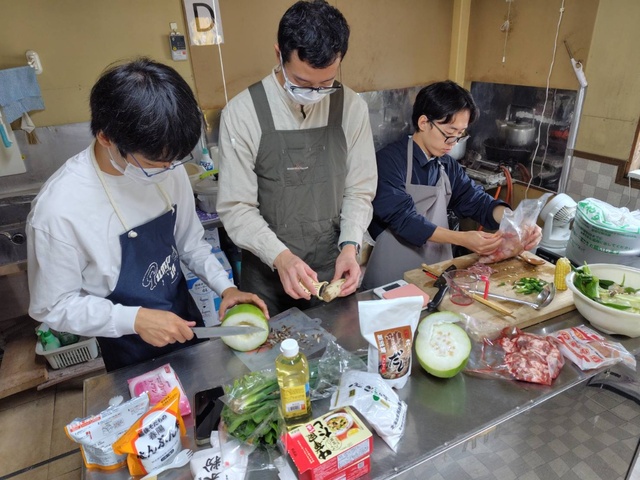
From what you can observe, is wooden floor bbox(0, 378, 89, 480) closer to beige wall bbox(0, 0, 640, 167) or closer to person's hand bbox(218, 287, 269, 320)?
person's hand bbox(218, 287, 269, 320)

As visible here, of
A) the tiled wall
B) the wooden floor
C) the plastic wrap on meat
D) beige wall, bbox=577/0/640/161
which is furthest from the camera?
the tiled wall

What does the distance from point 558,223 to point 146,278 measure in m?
2.32

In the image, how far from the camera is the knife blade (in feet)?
4.28

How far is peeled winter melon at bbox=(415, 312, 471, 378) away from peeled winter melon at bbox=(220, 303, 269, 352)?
0.51 meters

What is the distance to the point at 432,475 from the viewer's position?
3.72 ft

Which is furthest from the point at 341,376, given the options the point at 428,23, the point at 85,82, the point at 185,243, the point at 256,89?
the point at 428,23

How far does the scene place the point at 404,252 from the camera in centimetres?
220

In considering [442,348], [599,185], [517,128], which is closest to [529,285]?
[442,348]

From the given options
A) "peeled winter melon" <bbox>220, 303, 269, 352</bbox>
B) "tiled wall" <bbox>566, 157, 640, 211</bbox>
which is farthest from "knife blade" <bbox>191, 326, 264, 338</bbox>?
"tiled wall" <bbox>566, 157, 640, 211</bbox>

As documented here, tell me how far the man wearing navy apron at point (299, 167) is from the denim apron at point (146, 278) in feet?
0.89

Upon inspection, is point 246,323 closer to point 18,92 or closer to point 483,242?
point 483,242

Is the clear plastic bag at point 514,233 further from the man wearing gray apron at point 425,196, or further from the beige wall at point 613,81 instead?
the beige wall at point 613,81

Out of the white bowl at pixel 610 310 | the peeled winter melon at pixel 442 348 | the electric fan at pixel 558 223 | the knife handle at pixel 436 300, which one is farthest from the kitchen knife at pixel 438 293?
the electric fan at pixel 558 223

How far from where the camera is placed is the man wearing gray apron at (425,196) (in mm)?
2027
